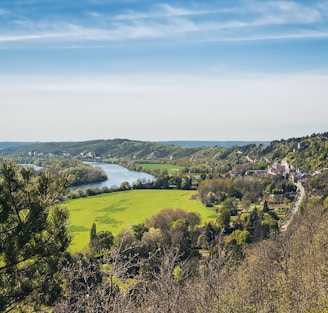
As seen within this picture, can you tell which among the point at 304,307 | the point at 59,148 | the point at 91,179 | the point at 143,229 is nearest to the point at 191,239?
the point at 143,229

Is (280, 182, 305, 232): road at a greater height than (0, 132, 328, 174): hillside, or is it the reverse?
(0, 132, 328, 174): hillside

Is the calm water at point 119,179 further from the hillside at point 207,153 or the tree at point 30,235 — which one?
the tree at point 30,235

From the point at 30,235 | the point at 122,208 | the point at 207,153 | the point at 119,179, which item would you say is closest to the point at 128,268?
the point at 30,235

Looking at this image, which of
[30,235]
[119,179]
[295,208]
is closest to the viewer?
[30,235]

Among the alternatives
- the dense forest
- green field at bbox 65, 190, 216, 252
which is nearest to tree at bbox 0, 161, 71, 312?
the dense forest

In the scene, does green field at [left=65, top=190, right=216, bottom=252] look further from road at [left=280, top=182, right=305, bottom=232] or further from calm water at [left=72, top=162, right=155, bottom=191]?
calm water at [left=72, top=162, right=155, bottom=191]

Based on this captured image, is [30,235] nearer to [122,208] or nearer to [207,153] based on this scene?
[122,208]

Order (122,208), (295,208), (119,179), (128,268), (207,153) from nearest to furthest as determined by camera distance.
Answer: (128,268) → (295,208) → (122,208) → (119,179) → (207,153)
